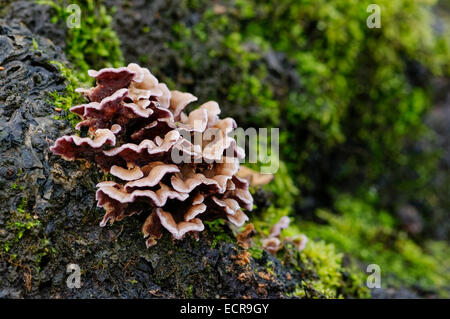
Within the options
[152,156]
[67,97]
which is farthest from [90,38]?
[152,156]

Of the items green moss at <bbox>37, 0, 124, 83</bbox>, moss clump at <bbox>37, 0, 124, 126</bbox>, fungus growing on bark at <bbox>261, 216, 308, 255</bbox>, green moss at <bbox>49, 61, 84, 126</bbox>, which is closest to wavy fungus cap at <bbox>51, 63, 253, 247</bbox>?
green moss at <bbox>49, 61, 84, 126</bbox>

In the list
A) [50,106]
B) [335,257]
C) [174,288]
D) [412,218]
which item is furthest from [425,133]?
[50,106]

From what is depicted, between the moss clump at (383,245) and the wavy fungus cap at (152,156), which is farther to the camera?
the moss clump at (383,245)

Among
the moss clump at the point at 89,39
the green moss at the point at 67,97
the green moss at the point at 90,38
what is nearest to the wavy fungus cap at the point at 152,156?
the green moss at the point at 67,97

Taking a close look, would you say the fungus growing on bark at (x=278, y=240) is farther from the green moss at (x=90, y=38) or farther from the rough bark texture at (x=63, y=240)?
the green moss at (x=90, y=38)

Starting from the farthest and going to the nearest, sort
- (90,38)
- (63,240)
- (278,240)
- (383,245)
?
1. (383,245)
2. (90,38)
3. (278,240)
4. (63,240)

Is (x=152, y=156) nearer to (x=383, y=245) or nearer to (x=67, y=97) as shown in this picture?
(x=67, y=97)
